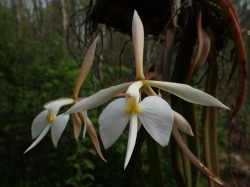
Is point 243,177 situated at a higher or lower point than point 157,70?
lower

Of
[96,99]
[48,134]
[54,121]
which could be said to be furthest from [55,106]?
[48,134]

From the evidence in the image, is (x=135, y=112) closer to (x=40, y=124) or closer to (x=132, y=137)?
(x=132, y=137)

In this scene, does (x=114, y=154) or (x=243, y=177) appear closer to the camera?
(x=114, y=154)

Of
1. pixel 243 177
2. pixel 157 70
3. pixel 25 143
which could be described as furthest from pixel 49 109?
pixel 243 177

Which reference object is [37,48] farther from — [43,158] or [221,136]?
[221,136]

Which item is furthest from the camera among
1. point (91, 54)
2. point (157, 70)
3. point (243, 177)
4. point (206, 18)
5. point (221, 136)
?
point (243, 177)

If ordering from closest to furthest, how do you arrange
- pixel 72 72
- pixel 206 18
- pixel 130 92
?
1. pixel 130 92
2. pixel 206 18
3. pixel 72 72

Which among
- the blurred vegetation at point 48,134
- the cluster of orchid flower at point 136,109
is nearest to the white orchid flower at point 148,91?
the cluster of orchid flower at point 136,109
